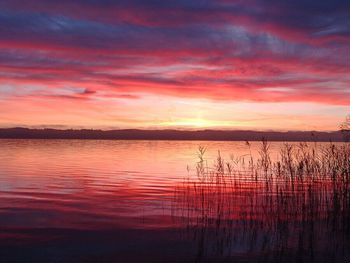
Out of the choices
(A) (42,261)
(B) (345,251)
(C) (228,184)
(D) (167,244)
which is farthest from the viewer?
(C) (228,184)

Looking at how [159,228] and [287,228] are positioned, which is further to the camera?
[159,228]

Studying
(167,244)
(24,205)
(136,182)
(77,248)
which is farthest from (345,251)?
(136,182)

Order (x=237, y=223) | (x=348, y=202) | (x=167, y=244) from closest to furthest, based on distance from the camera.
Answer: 1. (x=167, y=244)
2. (x=348, y=202)
3. (x=237, y=223)

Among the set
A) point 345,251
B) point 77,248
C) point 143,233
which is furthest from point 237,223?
point 77,248

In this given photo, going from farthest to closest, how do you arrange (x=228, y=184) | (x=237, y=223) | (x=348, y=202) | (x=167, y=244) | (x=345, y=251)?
(x=228, y=184) < (x=237, y=223) < (x=348, y=202) < (x=167, y=244) < (x=345, y=251)

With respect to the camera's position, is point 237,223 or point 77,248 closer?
point 77,248

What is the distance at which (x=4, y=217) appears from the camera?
18.4 meters

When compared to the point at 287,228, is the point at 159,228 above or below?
below

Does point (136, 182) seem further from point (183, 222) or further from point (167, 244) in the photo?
point (167, 244)

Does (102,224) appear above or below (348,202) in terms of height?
below

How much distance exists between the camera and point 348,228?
14.7 m

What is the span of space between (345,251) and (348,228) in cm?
162

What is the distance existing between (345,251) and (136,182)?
2114 centimetres

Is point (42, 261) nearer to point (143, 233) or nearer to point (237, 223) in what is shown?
point (143, 233)
